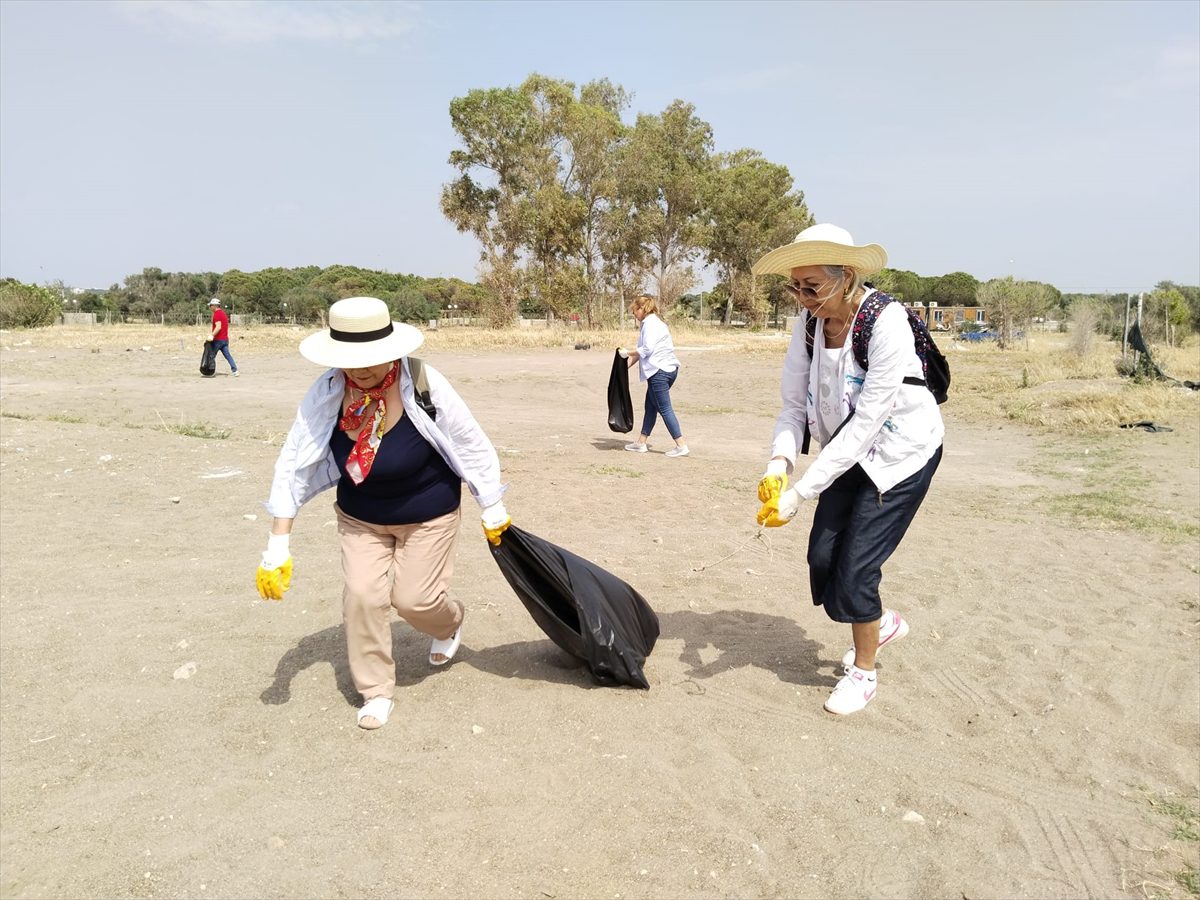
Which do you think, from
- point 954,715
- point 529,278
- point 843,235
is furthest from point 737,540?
point 529,278

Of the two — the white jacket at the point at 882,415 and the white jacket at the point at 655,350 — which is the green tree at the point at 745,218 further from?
the white jacket at the point at 882,415

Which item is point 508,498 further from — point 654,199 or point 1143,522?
point 654,199

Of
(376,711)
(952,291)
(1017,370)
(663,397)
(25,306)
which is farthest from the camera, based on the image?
(952,291)

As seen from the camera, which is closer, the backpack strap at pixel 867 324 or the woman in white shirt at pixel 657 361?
the backpack strap at pixel 867 324

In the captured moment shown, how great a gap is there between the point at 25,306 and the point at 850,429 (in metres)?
45.9

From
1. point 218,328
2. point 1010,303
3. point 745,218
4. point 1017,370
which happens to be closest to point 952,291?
point 745,218

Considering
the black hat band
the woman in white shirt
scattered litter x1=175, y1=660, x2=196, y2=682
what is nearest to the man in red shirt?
the woman in white shirt

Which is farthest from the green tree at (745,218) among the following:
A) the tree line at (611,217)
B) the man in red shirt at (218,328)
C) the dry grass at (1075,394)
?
the man in red shirt at (218,328)

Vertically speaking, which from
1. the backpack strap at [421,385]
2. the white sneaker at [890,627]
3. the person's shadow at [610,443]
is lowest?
the person's shadow at [610,443]

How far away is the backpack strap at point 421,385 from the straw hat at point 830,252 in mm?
1397

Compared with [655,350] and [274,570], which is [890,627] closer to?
[274,570]

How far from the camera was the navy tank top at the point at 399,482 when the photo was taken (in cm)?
373

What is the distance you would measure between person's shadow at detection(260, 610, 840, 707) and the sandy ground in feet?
0.07

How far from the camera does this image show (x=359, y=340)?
11.8 feet
